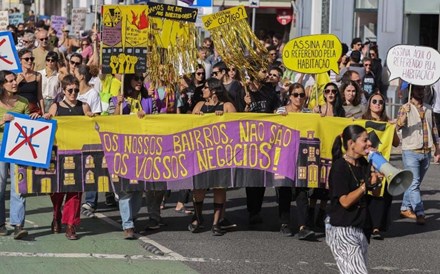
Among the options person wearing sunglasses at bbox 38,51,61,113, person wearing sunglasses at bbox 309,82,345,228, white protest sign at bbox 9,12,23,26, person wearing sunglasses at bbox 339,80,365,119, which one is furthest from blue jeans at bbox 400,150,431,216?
white protest sign at bbox 9,12,23,26

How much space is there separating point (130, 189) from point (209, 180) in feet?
2.78

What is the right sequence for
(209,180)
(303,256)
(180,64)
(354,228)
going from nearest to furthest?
(354,228), (303,256), (209,180), (180,64)

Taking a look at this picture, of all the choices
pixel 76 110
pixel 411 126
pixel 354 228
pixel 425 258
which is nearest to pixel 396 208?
pixel 411 126

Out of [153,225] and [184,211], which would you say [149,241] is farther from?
[184,211]

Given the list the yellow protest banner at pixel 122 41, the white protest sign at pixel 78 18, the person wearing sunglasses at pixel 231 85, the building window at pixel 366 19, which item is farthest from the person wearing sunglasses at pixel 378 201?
the white protest sign at pixel 78 18

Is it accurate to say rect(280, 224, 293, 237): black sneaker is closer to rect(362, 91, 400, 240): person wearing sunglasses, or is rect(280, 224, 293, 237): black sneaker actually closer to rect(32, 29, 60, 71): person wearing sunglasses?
rect(362, 91, 400, 240): person wearing sunglasses

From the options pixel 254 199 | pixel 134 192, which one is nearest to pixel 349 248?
pixel 134 192

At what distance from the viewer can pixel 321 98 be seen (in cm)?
1420

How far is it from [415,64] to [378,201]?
2927mm

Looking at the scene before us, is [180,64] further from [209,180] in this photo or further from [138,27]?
[209,180]

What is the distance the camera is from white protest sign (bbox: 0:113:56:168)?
455 inches

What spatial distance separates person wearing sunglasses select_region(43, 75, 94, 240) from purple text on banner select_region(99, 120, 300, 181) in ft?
1.63

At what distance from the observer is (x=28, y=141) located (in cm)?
1159

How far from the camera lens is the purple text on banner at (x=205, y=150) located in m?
12.0
